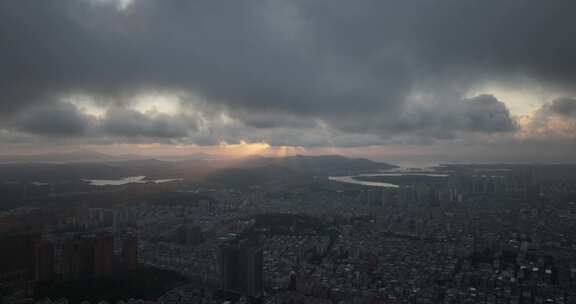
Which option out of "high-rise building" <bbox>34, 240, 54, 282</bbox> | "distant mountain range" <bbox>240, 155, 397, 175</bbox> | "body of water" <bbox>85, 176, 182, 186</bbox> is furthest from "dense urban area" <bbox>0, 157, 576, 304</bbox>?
"distant mountain range" <bbox>240, 155, 397, 175</bbox>

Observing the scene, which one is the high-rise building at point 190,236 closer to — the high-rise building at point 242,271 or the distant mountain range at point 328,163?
the high-rise building at point 242,271

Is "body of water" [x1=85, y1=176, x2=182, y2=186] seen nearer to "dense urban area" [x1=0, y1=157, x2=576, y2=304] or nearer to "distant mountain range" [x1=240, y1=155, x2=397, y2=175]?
"dense urban area" [x1=0, y1=157, x2=576, y2=304]

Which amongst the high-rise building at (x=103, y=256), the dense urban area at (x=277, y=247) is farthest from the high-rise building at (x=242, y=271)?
the high-rise building at (x=103, y=256)

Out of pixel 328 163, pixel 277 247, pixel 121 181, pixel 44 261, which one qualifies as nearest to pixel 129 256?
pixel 44 261

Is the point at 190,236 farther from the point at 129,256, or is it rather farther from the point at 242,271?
the point at 242,271

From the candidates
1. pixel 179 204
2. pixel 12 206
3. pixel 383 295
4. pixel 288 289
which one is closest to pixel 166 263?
pixel 288 289

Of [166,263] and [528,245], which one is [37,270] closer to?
[166,263]
